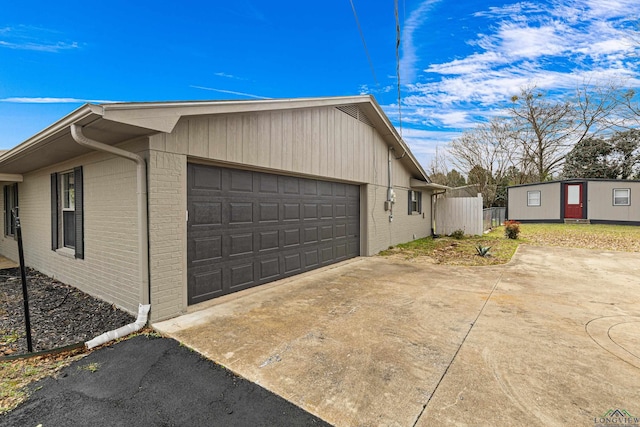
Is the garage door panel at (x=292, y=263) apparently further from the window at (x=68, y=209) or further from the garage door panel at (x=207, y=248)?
the window at (x=68, y=209)

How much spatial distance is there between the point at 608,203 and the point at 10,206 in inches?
1161

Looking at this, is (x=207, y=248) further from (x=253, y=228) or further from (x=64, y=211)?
(x=64, y=211)

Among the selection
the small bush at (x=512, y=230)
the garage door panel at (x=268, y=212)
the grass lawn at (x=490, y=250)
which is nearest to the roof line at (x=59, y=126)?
the garage door panel at (x=268, y=212)

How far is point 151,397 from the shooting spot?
2350 mm

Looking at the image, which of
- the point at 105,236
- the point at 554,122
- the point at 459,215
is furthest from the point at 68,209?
the point at 554,122

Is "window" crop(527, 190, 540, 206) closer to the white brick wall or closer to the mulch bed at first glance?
the white brick wall

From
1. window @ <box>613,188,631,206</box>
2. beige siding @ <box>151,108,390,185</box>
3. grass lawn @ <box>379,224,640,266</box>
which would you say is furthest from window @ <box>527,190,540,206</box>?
beige siding @ <box>151,108,390,185</box>

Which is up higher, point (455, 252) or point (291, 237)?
→ point (291, 237)

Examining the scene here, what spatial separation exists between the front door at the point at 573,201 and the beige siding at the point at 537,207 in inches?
16.8

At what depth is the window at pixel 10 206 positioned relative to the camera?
840 cm

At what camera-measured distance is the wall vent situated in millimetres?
7836

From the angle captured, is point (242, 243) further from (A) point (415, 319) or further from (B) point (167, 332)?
(A) point (415, 319)

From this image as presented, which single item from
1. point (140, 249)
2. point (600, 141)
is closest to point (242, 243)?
point (140, 249)

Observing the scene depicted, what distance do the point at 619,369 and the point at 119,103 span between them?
550cm
